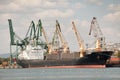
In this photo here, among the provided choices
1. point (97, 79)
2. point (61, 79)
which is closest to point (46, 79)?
point (61, 79)

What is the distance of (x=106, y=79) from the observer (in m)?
108

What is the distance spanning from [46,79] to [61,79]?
164 inches

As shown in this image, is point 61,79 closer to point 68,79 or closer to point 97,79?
point 68,79

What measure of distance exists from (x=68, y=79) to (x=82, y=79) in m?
3.34

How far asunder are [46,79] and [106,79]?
1567cm

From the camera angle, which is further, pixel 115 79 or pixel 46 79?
pixel 46 79

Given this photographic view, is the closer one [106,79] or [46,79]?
[106,79]

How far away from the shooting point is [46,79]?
379 feet

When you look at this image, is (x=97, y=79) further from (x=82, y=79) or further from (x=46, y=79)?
(x=46, y=79)

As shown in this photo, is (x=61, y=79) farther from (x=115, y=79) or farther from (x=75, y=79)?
(x=115, y=79)

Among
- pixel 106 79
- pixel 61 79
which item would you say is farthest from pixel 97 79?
pixel 61 79

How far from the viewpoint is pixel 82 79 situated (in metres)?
112

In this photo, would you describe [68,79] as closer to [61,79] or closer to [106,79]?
[61,79]

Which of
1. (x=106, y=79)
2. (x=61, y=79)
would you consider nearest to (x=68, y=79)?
(x=61, y=79)
